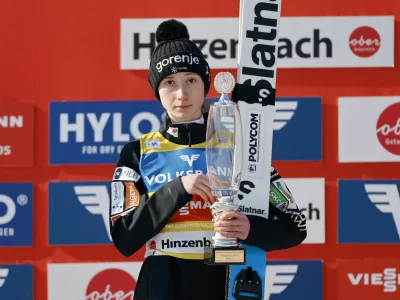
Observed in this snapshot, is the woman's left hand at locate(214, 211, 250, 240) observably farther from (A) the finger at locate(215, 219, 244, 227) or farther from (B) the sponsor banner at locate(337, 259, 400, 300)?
(B) the sponsor banner at locate(337, 259, 400, 300)

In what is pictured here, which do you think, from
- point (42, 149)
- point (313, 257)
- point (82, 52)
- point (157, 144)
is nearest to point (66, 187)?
point (42, 149)

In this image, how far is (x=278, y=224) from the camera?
2359 mm

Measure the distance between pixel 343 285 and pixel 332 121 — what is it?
760 mm

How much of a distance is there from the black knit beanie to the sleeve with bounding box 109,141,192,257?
229 millimetres

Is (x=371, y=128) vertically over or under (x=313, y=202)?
over

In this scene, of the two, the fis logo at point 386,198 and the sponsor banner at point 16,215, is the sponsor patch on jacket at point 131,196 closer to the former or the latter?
the sponsor banner at point 16,215

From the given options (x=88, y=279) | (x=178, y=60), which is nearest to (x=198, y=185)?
(x=178, y=60)

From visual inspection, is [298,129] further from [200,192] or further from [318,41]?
[200,192]

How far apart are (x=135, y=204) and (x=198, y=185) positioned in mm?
242

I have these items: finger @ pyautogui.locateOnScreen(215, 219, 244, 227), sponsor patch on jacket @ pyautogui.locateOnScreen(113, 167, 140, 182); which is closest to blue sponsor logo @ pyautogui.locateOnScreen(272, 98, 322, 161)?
sponsor patch on jacket @ pyautogui.locateOnScreen(113, 167, 140, 182)

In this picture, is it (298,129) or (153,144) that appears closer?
(153,144)

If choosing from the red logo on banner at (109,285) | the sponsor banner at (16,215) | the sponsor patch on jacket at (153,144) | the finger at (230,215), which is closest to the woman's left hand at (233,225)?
the finger at (230,215)

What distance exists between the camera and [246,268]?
2.44 m

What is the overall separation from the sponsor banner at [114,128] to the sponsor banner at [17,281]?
524 mm
